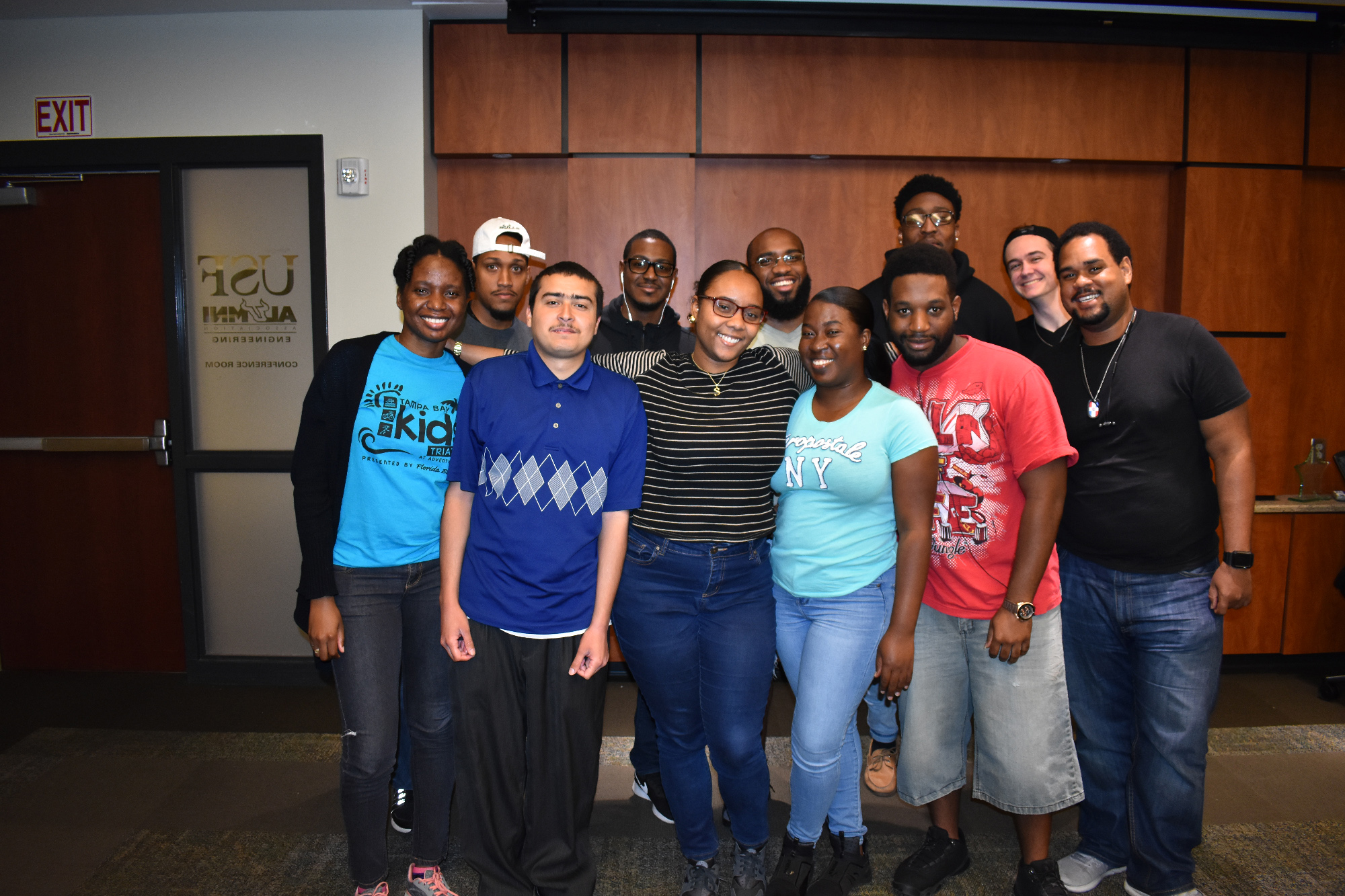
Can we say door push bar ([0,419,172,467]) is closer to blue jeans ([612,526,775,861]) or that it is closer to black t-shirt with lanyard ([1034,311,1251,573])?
blue jeans ([612,526,775,861])

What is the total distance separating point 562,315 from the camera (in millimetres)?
1820

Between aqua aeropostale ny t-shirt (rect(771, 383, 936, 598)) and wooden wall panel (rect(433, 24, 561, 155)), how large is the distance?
2462 millimetres

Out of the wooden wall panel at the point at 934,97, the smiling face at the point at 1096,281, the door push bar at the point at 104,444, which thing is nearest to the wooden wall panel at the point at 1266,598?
the wooden wall panel at the point at 934,97

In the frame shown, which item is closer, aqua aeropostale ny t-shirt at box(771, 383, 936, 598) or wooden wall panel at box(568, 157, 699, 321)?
aqua aeropostale ny t-shirt at box(771, 383, 936, 598)

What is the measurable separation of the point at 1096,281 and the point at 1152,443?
1.54 ft

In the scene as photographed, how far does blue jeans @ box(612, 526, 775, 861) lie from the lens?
6.17ft

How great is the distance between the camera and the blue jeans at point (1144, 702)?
79.1 inches

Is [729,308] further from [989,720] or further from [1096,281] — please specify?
[989,720]

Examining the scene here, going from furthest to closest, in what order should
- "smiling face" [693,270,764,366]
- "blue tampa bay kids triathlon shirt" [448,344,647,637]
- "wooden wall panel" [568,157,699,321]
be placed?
1. "wooden wall panel" [568,157,699,321]
2. "smiling face" [693,270,764,366]
3. "blue tampa bay kids triathlon shirt" [448,344,647,637]

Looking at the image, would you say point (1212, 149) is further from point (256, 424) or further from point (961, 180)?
point (256, 424)

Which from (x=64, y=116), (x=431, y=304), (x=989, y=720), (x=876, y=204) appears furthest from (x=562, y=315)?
(x=64, y=116)

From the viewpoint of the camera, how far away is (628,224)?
367cm

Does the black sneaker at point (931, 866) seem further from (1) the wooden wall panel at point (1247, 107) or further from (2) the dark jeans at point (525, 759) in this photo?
(1) the wooden wall panel at point (1247, 107)

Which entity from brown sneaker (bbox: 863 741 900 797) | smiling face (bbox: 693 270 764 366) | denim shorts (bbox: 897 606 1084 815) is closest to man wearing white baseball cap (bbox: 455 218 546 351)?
smiling face (bbox: 693 270 764 366)
